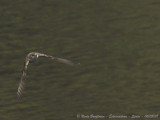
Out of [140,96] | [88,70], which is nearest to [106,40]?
[88,70]

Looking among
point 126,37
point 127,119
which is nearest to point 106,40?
point 126,37

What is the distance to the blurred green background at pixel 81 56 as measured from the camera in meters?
28.0

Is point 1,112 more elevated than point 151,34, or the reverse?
point 151,34

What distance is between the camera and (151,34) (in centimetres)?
3534

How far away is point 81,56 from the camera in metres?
33.0

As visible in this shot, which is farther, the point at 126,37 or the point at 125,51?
the point at 126,37

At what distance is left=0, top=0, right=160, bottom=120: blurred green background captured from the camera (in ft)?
91.7

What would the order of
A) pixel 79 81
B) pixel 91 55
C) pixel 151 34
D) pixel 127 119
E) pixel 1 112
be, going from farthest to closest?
pixel 151 34
pixel 91 55
pixel 79 81
pixel 1 112
pixel 127 119

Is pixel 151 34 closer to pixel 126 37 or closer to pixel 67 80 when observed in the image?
pixel 126 37

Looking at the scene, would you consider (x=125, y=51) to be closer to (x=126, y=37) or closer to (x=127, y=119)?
(x=126, y=37)

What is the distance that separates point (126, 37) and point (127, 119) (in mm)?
10315

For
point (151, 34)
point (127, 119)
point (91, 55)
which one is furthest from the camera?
point (151, 34)

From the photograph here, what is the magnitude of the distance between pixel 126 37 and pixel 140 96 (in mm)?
8046

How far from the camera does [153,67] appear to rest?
3102cm
